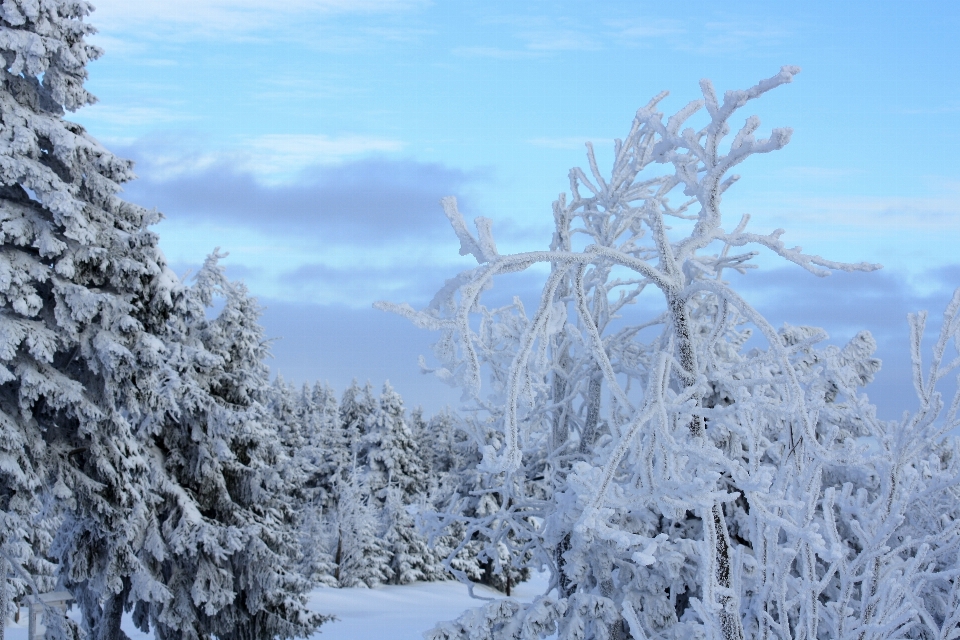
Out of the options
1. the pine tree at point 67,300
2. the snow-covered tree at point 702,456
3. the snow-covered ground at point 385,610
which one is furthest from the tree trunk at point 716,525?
the snow-covered ground at point 385,610

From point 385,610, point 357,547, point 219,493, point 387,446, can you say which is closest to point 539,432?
point 219,493

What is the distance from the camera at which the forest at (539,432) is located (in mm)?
4145

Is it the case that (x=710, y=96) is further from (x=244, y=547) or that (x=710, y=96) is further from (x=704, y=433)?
(x=244, y=547)

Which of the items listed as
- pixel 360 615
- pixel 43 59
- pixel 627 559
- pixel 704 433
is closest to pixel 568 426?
pixel 627 559

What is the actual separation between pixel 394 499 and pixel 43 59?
34.5 m

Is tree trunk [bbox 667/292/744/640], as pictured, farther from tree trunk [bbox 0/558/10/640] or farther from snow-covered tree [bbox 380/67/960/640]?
tree trunk [bbox 0/558/10/640]

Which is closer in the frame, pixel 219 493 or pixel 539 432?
pixel 539 432

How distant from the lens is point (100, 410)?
41.0ft

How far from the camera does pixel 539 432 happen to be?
11.2 metres

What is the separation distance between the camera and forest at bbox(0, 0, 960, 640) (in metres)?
4.14

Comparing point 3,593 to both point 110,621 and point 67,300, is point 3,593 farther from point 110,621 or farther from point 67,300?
point 67,300

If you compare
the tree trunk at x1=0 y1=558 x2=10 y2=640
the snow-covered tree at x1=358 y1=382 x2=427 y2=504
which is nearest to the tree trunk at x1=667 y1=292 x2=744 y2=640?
the tree trunk at x1=0 y1=558 x2=10 y2=640

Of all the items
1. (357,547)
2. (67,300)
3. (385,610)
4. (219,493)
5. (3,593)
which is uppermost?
(67,300)

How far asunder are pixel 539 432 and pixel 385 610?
24497 millimetres
